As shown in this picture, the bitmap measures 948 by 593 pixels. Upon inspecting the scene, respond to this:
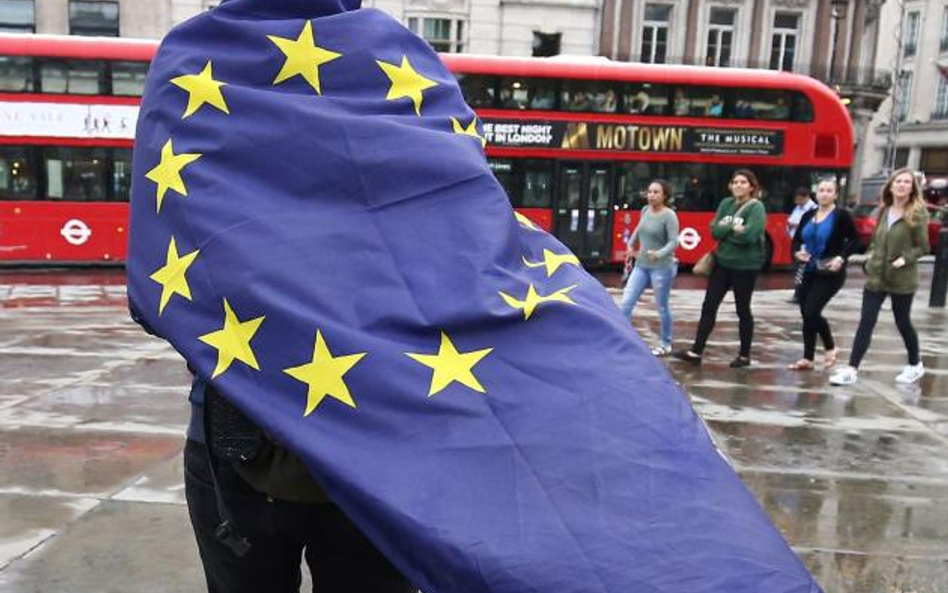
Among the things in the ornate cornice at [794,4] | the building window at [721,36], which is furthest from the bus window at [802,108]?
the ornate cornice at [794,4]

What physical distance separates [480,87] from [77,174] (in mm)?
7577

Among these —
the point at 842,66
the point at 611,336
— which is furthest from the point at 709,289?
the point at 842,66

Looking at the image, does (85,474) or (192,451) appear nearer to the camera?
(192,451)

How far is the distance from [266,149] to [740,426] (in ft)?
18.1

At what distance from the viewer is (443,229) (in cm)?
156

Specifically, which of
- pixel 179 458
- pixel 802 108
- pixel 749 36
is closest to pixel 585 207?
pixel 802 108

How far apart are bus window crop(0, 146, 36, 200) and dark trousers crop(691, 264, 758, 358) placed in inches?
496

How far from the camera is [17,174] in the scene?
15742 mm

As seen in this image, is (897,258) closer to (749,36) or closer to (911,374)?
(911,374)

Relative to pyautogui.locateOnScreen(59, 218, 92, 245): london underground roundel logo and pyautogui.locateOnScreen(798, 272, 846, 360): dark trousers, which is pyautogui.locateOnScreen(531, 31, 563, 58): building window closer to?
pyautogui.locateOnScreen(59, 218, 92, 245): london underground roundel logo

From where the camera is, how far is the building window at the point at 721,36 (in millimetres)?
36531

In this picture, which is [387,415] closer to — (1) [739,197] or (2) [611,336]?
(2) [611,336]

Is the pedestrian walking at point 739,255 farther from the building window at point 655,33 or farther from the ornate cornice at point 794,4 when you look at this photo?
the ornate cornice at point 794,4

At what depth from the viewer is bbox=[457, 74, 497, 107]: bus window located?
668 inches
